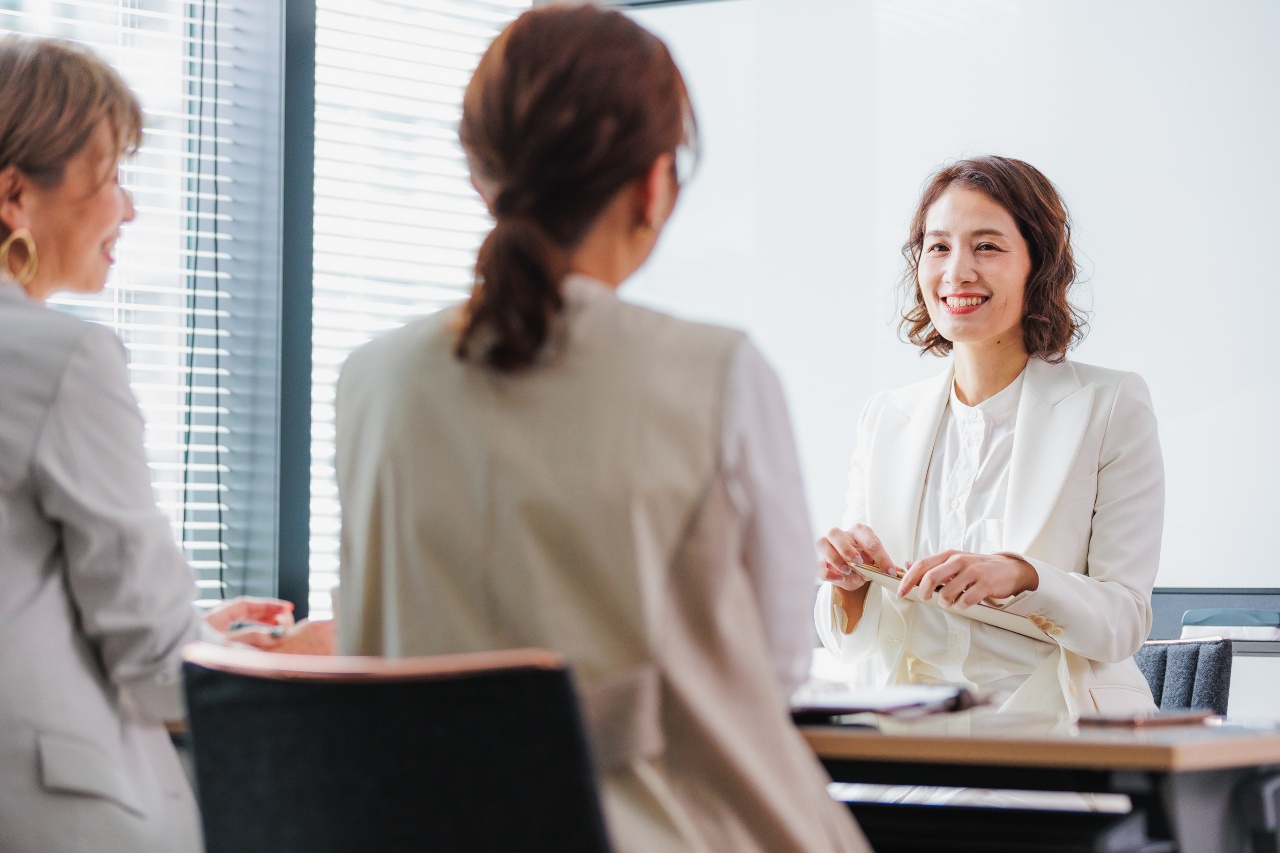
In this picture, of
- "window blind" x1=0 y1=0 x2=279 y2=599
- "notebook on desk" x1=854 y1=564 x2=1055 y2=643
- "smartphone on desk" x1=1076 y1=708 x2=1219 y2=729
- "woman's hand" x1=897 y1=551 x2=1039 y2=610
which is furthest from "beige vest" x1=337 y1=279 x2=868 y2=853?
"window blind" x1=0 y1=0 x2=279 y2=599

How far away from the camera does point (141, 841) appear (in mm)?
1493

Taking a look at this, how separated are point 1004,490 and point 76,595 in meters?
1.71

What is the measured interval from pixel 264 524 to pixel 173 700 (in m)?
1.79

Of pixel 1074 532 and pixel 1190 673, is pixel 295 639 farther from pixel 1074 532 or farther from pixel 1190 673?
pixel 1190 673

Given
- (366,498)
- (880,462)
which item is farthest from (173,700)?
(880,462)

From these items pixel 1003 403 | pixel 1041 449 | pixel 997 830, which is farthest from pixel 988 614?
pixel 997 830

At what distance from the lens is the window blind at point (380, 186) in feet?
11.4

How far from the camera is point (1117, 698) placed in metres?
2.24

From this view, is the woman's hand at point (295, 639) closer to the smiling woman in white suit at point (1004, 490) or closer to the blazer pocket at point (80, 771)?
the blazer pocket at point (80, 771)

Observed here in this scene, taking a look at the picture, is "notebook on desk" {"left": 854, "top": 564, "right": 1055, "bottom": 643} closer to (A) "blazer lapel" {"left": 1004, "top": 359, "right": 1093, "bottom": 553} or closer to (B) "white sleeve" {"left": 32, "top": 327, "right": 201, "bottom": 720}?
(A) "blazer lapel" {"left": 1004, "top": 359, "right": 1093, "bottom": 553}

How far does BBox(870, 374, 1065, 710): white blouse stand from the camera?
2295 mm

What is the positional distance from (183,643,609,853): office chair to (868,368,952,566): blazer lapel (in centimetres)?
171

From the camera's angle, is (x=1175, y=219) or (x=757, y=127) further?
(x=757, y=127)

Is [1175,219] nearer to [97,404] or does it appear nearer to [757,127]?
[757,127]
